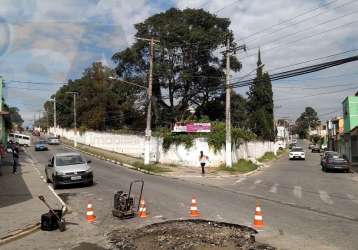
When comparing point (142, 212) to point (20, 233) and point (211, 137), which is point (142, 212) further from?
point (211, 137)

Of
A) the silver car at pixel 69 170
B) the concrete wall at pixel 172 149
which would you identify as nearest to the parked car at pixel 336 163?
the concrete wall at pixel 172 149

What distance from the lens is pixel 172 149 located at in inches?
1642

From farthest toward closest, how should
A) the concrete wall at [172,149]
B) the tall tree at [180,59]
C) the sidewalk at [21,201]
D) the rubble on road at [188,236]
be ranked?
1. the tall tree at [180,59]
2. the concrete wall at [172,149]
3. the sidewalk at [21,201]
4. the rubble on road at [188,236]

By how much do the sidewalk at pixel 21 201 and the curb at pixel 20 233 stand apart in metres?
0.20

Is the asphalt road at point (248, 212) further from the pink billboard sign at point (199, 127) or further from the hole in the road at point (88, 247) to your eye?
the pink billboard sign at point (199, 127)

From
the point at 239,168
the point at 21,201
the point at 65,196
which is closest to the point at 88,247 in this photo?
the point at 21,201

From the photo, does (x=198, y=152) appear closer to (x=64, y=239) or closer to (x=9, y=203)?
(x=9, y=203)

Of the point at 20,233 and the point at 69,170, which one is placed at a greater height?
the point at 69,170

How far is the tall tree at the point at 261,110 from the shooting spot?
81.5 m

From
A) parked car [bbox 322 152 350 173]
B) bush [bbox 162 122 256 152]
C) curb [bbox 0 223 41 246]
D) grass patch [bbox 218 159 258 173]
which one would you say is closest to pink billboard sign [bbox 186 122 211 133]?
bush [bbox 162 122 256 152]

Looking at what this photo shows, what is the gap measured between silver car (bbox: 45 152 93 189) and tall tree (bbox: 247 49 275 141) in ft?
195

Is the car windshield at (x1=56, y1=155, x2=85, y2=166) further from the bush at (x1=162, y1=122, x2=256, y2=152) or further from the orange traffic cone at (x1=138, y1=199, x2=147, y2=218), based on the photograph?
the bush at (x1=162, y1=122, x2=256, y2=152)

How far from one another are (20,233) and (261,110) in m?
72.4

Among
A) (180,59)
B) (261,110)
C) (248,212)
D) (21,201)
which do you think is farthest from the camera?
(261,110)
